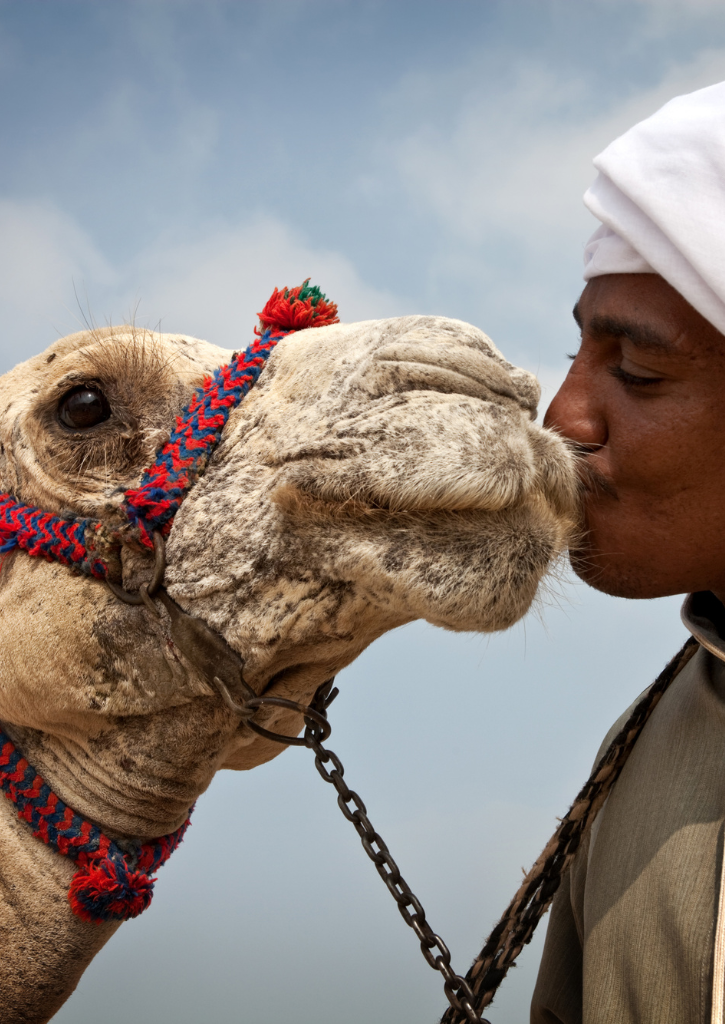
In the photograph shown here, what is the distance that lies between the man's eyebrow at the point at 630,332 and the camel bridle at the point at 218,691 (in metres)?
0.61

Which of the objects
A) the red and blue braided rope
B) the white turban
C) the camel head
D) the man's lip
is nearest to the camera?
the camel head

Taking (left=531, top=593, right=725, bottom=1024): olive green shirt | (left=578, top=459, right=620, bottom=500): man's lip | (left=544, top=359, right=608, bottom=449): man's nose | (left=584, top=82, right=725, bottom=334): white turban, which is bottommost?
(left=531, top=593, right=725, bottom=1024): olive green shirt

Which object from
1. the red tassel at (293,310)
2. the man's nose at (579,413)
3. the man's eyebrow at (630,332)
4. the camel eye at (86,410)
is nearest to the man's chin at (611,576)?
the man's nose at (579,413)

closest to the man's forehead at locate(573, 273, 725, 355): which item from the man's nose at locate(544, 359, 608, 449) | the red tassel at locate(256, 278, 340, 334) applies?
the man's nose at locate(544, 359, 608, 449)

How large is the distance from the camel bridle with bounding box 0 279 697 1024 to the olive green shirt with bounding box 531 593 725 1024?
0.37ft

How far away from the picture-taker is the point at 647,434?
1.63m

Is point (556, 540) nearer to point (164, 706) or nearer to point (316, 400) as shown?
point (316, 400)

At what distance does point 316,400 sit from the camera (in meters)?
1.56

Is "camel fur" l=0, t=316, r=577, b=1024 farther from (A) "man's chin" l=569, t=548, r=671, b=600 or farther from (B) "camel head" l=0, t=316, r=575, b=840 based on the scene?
(A) "man's chin" l=569, t=548, r=671, b=600

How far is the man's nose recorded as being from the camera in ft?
5.60

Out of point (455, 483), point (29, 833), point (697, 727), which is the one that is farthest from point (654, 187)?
point (29, 833)

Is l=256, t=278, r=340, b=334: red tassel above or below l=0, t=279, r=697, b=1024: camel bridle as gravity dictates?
above

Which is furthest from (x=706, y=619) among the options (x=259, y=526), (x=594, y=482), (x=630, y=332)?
(x=259, y=526)

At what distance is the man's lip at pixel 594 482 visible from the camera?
1.67m
